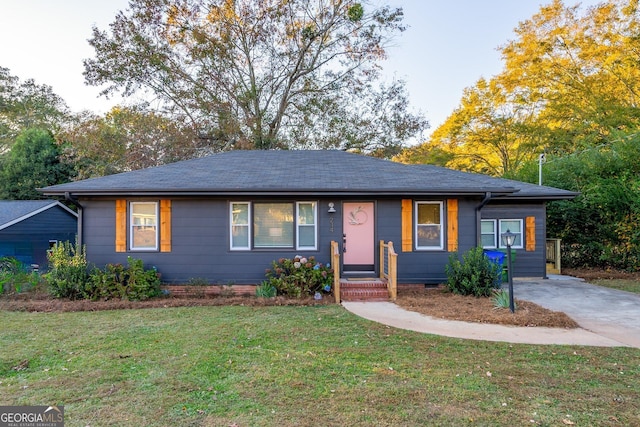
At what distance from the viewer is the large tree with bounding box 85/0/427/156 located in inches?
699

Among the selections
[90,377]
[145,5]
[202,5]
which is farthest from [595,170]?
[145,5]

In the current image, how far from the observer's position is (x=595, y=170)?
11.4 m

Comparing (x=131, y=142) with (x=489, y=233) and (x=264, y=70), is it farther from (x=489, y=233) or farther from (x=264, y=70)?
(x=489, y=233)

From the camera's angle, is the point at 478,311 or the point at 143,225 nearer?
the point at 478,311

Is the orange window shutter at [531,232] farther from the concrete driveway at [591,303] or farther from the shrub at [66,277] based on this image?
the shrub at [66,277]

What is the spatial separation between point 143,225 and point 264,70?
13.4m

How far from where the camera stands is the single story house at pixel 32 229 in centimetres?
1166

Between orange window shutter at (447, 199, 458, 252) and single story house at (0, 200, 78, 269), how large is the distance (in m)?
11.7

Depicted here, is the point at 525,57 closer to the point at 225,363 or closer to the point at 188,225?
the point at 188,225

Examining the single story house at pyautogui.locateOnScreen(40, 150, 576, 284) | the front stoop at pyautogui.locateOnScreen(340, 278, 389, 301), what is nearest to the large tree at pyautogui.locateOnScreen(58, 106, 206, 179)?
the single story house at pyautogui.locateOnScreen(40, 150, 576, 284)

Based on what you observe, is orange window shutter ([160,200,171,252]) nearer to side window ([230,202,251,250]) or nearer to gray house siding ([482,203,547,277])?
side window ([230,202,251,250])

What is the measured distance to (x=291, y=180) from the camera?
8.48 meters

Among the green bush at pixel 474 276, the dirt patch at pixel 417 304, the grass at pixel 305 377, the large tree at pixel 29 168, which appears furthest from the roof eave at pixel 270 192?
the large tree at pixel 29 168

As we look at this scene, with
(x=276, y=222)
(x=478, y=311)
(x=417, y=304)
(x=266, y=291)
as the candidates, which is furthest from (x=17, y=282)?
(x=478, y=311)
